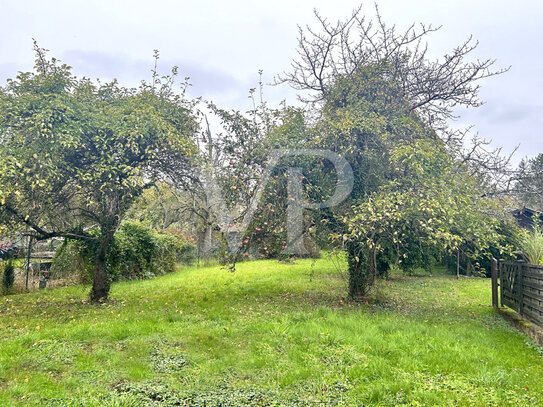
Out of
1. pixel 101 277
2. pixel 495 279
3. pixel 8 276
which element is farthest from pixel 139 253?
pixel 495 279

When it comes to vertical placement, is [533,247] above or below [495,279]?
above

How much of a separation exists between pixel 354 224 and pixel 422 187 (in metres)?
1.71

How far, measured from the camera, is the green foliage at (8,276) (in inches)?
377

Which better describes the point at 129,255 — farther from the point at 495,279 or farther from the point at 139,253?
the point at 495,279

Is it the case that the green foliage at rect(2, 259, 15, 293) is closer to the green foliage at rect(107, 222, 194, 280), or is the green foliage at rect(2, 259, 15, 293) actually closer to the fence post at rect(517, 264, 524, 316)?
the green foliage at rect(107, 222, 194, 280)

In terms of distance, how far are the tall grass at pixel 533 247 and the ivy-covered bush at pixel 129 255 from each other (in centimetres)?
1161

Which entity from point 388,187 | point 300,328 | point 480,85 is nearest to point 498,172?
point 480,85

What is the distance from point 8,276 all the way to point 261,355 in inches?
361

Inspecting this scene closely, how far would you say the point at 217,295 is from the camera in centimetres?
914

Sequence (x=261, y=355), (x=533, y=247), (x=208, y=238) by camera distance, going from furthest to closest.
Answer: (x=208, y=238) → (x=533, y=247) → (x=261, y=355)

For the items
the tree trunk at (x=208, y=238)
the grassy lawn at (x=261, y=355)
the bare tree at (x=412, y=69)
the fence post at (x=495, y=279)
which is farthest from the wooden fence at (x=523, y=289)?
the tree trunk at (x=208, y=238)

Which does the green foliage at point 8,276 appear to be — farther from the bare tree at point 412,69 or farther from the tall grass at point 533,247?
the tall grass at point 533,247

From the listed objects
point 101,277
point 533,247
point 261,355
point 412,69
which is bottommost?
point 261,355

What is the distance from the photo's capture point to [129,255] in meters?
12.9
